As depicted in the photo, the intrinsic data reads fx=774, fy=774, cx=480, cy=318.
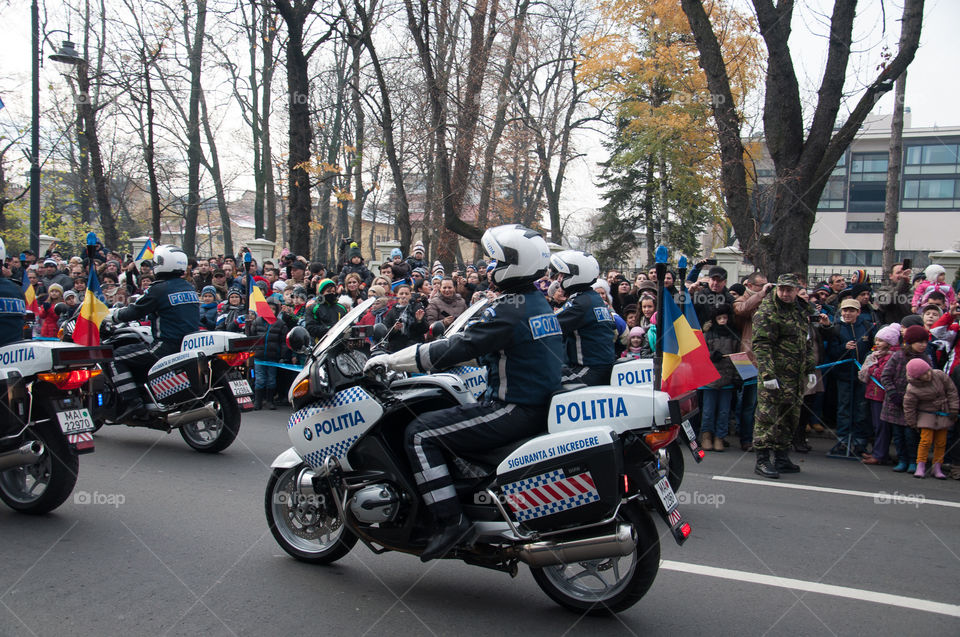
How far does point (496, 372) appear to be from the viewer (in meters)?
4.21

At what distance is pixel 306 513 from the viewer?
4738mm

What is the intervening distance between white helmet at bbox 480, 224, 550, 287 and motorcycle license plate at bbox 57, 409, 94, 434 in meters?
3.36

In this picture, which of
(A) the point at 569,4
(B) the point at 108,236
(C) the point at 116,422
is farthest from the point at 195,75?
(C) the point at 116,422

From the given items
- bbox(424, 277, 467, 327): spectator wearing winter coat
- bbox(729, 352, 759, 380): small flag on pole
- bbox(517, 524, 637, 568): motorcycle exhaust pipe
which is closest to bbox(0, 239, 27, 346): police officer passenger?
bbox(517, 524, 637, 568): motorcycle exhaust pipe

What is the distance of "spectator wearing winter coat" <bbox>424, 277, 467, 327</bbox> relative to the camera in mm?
11201

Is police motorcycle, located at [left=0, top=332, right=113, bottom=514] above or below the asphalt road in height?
above

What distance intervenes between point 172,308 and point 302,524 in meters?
4.05

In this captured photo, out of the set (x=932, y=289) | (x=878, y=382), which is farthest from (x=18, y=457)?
(x=932, y=289)

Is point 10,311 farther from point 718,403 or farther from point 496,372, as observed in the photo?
point 718,403

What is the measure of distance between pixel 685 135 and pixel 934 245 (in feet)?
110

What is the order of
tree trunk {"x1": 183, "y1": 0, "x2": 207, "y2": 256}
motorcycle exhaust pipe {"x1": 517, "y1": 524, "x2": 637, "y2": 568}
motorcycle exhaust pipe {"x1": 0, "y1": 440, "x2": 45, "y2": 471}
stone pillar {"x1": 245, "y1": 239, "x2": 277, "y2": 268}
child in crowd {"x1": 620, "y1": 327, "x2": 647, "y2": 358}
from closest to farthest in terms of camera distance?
motorcycle exhaust pipe {"x1": 517, "y1": 524, "x2": 637, "y2": 568} → motorcycle exhaust pipe {"x1": 0, "y1": 440, "x2": 45, "y2": 471} → child in crowd {"x1": 620, "y1": 327, "x2": 647, "y2": 358} → stone pillar {"x1": 245, "y1": 239, "x2": 277, "y2": 268} → tree trunk {"x1": 183, "y1": 0, "x2": 207, "y2": 256}

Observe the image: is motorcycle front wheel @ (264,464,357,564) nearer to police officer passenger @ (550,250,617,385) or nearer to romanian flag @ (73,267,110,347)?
police officer passenger @ (550,250,617,385)

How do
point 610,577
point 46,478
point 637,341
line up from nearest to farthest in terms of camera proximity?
point 610,577 → point 46,478 → point 637,341

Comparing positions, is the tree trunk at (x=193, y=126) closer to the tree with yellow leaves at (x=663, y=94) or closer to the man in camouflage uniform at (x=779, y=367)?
the tree with yellow leaves at (x=663, y=94)
